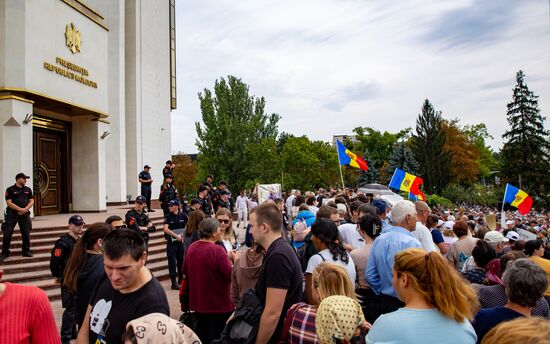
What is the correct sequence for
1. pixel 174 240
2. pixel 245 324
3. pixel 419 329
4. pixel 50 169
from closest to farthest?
pixel 419 329
pixel 245 324
pixel 174 240
pixel 50 169

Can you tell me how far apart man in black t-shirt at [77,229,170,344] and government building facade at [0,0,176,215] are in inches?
474

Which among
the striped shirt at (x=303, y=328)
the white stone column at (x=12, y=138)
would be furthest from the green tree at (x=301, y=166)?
the striped shirt at (x=303, y=328)

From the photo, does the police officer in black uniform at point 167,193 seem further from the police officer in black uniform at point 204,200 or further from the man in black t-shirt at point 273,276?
the man in black t-shirt at point 273,276

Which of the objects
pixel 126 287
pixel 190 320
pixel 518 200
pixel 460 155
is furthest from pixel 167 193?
pixel 460 155

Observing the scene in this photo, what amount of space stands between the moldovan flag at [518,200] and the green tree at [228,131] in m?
25.0

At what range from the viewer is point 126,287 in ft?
8.53

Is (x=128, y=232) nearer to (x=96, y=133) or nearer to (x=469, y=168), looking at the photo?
(x=96, y=133)

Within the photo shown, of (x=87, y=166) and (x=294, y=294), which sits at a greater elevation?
(x=87, y=166)

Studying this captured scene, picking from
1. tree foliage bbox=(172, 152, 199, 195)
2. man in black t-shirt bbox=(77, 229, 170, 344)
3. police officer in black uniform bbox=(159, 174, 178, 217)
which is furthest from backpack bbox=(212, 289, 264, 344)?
tree foliage bbox=(172, 152, 199, 195)

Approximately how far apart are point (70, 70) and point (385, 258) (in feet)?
47.2

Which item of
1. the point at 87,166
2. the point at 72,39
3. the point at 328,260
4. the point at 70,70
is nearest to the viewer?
the point at 328,260

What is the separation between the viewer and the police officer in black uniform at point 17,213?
376 inches

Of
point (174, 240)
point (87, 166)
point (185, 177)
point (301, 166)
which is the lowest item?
point (174, 240)

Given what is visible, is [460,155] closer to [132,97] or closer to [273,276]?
[132,97]
